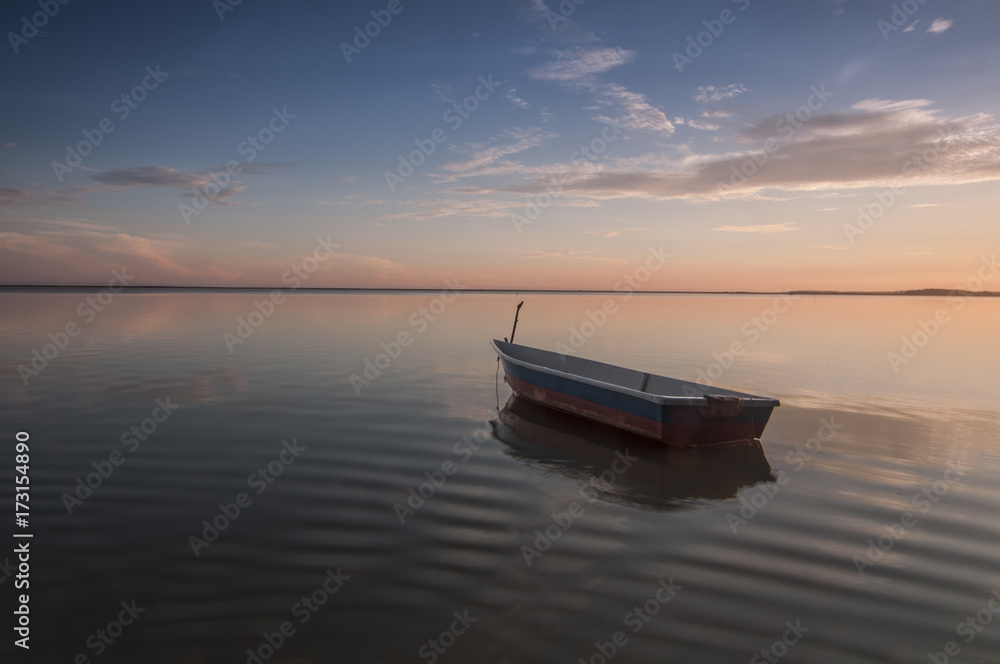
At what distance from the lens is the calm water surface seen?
4727mm

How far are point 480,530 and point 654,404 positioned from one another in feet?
15.4

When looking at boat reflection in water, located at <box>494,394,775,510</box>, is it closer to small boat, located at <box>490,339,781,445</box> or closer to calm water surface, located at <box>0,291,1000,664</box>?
calm water surface, located at <box>0,291,1000,664</box>

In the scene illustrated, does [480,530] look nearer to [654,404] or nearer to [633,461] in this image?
[633,461]

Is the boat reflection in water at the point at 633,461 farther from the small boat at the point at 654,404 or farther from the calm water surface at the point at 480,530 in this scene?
the small boat at the point at 654,404

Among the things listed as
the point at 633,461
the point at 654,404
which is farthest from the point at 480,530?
the point at 654,404

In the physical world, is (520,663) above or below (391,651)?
below

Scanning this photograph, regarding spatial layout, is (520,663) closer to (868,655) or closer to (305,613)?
(305,613)

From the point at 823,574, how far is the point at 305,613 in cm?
499

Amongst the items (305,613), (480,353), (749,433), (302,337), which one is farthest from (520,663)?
(302,337)

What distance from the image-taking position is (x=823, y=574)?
5.91 metres

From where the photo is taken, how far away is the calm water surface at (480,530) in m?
4.73

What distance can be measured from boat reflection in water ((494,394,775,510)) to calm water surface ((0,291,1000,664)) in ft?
0.21

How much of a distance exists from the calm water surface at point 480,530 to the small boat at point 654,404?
356 millimetres

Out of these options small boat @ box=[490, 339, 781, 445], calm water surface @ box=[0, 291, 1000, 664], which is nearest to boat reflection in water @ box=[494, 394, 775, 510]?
calm water surface @ box=[0, 291, 1000, 664]
